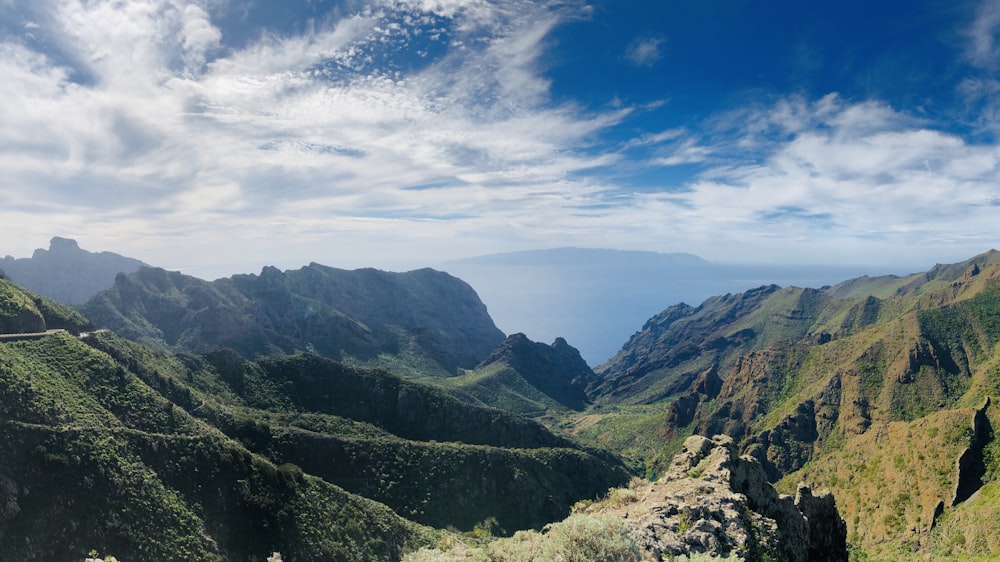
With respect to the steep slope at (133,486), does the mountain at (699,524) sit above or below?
above

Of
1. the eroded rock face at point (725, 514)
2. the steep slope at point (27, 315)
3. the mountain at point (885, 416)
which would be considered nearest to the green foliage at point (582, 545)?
the eroded rock face at point (725, 514)

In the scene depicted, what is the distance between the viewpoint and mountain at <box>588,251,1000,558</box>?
4634 cm

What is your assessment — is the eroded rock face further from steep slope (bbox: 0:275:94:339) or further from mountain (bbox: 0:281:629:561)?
steep slope (bbox: 0:275:94:339)

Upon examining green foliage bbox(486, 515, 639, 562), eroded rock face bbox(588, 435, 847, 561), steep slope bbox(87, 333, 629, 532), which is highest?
green foliage bbox(486, 515, 639, 562)

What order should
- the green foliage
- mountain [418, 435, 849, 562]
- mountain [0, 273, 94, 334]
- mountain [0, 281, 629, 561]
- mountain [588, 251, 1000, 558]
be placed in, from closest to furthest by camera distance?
the green foliage < mountain [418, 435, 849, 562] < mountain [0, 281, 629, 561] < mountain [588, 251, 1000, 558] < mountain [0, 273, 94, 334]

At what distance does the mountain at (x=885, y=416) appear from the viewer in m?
46.3

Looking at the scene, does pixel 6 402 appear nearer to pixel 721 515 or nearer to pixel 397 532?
pixel 397 532

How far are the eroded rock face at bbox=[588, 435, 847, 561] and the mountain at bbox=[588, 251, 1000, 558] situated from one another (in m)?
19.8

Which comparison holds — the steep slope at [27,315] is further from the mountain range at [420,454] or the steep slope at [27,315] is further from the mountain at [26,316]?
the mountain range at [420,454]

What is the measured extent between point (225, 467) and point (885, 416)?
4160 inches

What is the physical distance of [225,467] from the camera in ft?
166

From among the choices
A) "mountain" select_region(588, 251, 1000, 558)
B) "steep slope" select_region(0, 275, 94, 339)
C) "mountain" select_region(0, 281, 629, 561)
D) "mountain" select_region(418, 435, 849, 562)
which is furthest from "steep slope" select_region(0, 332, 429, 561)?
"mountain" select_region(588, 251, 1000, 558)

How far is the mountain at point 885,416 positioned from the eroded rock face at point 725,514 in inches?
779

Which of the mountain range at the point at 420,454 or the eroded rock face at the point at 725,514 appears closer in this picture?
the eroded rock face at the point at 725,514
